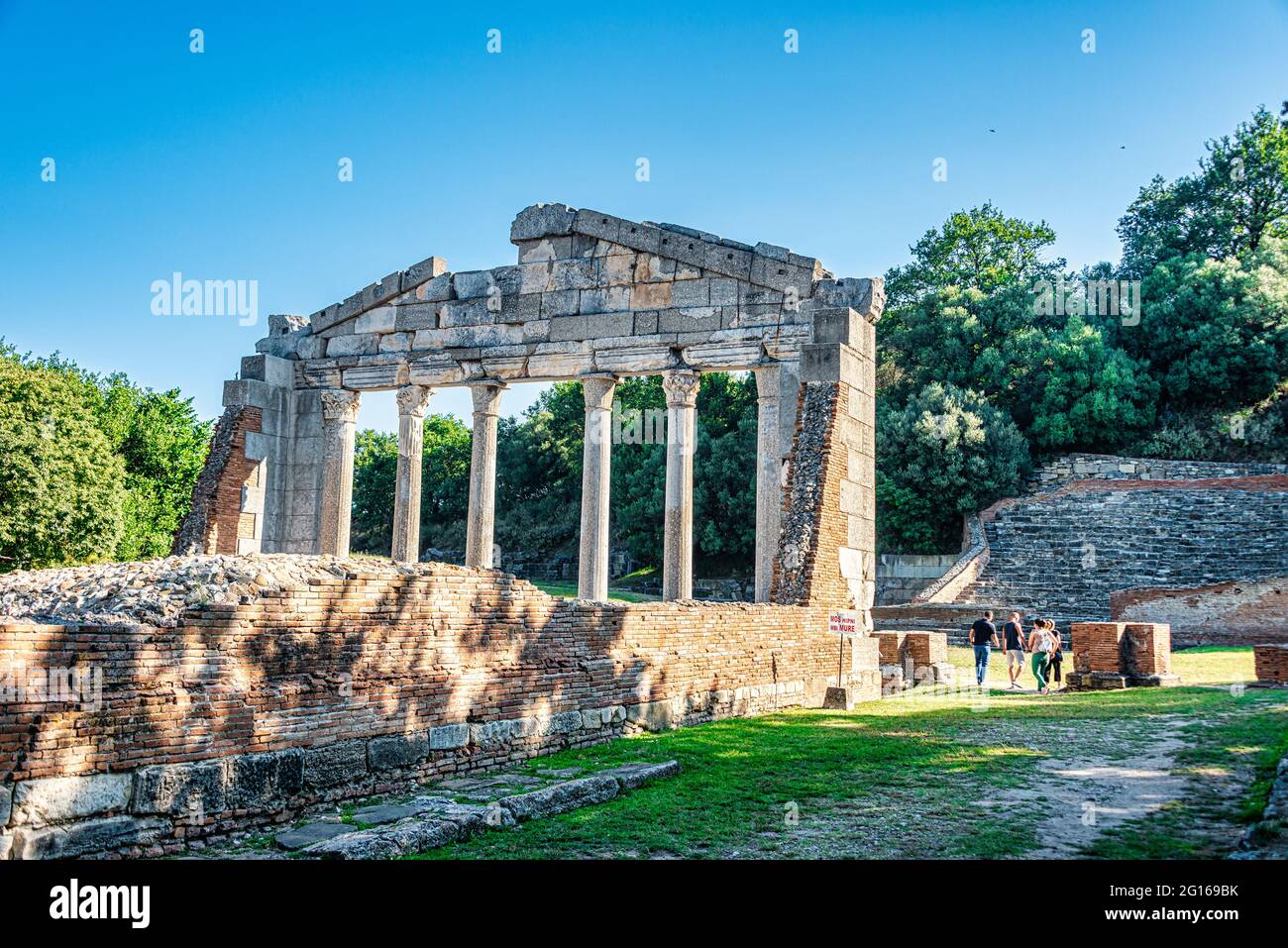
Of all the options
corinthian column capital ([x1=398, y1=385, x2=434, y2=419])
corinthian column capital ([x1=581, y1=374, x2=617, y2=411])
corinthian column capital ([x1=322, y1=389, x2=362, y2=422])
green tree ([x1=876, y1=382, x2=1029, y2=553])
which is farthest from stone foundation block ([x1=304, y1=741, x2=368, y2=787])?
green tree ([x1=876, y1=382, x2=1029, y2=553])

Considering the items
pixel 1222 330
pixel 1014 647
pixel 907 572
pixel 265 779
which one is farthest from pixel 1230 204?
pixel 265 779

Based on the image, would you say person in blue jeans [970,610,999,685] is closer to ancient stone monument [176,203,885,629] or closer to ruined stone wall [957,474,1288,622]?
ancient stone monument [176,203,885,629]

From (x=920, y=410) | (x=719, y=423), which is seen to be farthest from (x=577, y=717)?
(x=719, y=423)

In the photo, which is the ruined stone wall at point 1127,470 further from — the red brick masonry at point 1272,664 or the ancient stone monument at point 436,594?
the ancient stone monument at point 436,594

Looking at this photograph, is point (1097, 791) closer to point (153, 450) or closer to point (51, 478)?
point (51, 478)

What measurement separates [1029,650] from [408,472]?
12117mm

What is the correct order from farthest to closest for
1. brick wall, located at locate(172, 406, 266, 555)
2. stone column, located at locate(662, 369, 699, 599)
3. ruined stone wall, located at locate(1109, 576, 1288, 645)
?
ruined stone wall, located at locate(1109, 576, 1288, 645)
brick wall, located at locate(172, 406, 266, 555)
stone column, located at locate(662, 369, 699, 599)

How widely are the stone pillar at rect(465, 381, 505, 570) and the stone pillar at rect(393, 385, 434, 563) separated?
1.24 metres

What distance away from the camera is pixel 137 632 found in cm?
643

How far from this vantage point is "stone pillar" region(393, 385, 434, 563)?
69.5 feet

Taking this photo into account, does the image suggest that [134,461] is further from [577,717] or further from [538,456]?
[577,717]

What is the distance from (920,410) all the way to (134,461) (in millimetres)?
29383

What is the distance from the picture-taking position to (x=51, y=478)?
29281 mm

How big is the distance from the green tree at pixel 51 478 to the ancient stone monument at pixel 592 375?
1088 cm
